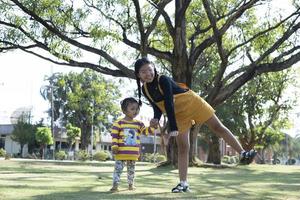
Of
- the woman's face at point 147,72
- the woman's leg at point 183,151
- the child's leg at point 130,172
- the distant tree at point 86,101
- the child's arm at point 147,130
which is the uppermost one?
the distant tree at point 86,101

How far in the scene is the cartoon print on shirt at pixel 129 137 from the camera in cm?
646

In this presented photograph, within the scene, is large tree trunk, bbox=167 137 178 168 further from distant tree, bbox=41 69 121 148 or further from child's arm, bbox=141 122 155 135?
distant tree, bbox=41 69 121 148

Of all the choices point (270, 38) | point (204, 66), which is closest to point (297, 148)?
point (204, 66)

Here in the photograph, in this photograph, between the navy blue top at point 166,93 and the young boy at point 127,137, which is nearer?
the navy blue top at point 166,93

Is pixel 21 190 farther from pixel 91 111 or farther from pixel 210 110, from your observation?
pixel 91 111

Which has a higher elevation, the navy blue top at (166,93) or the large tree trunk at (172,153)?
the navy blue top at (166,93)

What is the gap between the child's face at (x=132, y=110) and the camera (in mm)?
6461

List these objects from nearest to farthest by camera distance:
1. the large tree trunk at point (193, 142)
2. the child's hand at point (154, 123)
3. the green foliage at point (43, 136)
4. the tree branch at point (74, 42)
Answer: the child's hand at point (154, 123), the tree branch at point (74, 42), the large tree trunk at point (193, 142), the green foliage at point (43, 136)

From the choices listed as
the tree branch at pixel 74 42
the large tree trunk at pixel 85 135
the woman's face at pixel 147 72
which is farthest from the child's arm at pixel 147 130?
the large tree trunk at pixel 85 135

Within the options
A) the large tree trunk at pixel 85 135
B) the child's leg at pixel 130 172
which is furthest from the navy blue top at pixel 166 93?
the large tree trunk at pixel 85 135

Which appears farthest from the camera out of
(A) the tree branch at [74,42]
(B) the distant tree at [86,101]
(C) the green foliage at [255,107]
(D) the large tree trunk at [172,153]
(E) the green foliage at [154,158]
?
(B) the distant tree at [86,101]

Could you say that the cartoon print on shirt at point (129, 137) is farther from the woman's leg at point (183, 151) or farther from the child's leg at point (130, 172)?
the woman's leg at point (183, 151)

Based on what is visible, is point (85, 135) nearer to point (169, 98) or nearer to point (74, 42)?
point (74, 42)

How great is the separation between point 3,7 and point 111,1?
10.5 ft
